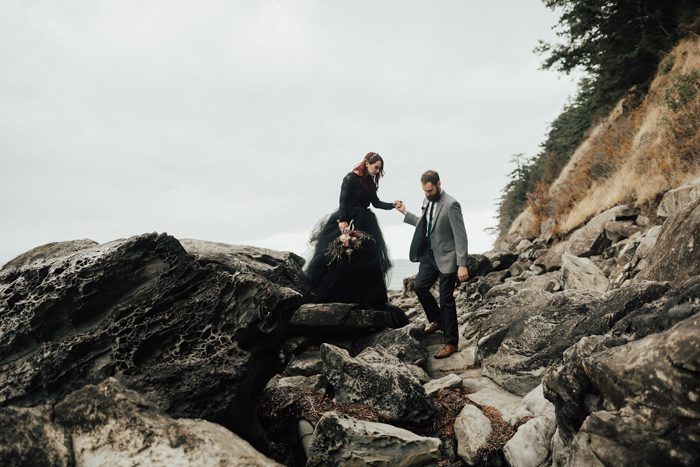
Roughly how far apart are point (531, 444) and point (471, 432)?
54cm

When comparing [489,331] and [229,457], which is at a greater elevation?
[489,331]

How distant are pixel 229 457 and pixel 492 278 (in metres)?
10.1

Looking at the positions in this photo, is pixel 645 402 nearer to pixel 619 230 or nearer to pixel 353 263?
pixel 353 263

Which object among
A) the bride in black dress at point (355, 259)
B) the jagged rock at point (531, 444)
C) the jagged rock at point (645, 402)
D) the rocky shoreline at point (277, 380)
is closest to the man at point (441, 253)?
the bride in black dress at point (355, 259)

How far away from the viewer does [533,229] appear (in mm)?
19062

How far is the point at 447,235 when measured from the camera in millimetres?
6828

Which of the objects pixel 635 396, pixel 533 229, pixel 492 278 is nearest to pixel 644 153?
pixel 492 278

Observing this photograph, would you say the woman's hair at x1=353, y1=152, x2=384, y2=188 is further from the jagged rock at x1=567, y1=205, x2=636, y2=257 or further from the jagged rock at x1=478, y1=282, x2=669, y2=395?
the jagged rock at x1=567, y1=205, x2=636, y2=257

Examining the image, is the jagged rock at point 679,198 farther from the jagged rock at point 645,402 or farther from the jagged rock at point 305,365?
the jagged rock at point 645,402

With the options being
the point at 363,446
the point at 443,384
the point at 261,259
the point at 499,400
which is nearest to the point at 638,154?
the point at 499,400

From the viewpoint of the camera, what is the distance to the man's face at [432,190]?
6895 millimetres

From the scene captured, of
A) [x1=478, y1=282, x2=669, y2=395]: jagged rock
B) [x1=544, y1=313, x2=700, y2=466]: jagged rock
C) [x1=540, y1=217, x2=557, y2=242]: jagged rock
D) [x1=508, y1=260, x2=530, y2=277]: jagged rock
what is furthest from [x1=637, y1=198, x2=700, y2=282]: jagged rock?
[x1=540, y1=217, x2=557, y2=242]: jagged rock

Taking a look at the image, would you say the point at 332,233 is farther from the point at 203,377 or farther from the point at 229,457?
the point at 229,457

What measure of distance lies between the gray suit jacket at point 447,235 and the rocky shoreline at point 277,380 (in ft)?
4.80
